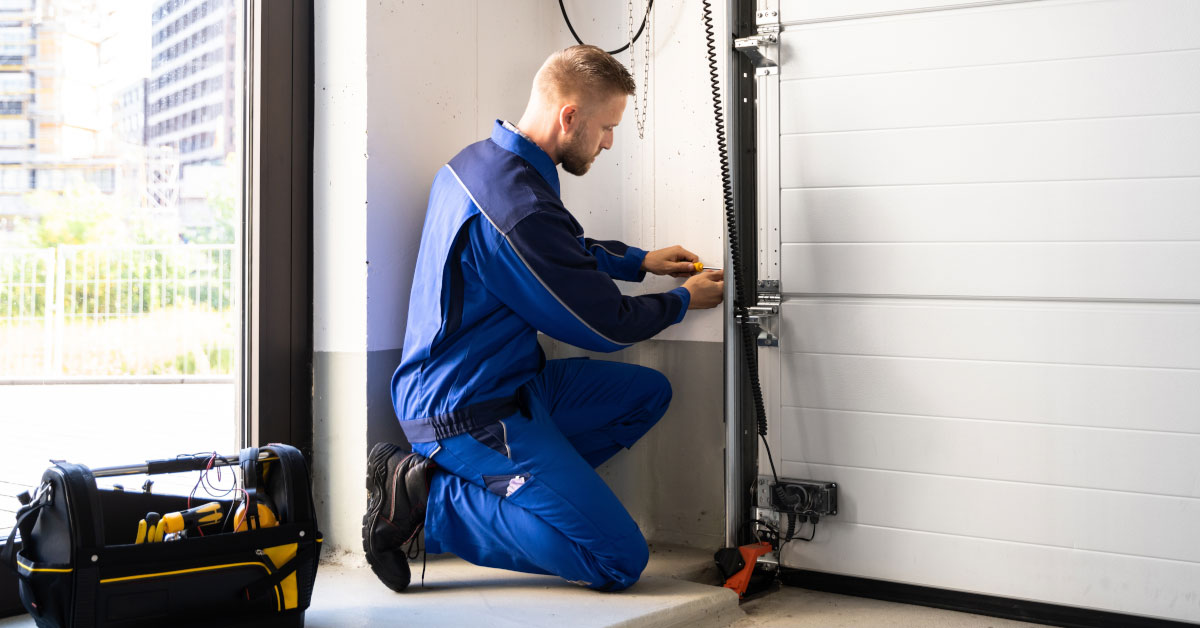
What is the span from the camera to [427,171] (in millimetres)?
2961

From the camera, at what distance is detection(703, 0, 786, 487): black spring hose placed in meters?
2.85

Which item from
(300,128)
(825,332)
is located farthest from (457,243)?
(825,332)

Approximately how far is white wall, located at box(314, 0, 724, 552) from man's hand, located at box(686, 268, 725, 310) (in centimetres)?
14

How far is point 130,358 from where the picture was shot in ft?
8.46

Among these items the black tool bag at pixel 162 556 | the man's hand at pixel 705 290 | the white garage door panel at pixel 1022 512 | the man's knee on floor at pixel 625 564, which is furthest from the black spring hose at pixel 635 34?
the black tool bag at pixel 162 556

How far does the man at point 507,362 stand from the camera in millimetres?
2506

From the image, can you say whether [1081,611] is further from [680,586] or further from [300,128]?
[300,128]

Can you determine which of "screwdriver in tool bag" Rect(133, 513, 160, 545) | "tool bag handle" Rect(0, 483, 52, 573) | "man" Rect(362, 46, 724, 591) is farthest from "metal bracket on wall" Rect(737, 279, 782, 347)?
"tool bag handle" Rect(0, 483, 52, 573)

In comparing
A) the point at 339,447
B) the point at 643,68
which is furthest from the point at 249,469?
the point at 643,68

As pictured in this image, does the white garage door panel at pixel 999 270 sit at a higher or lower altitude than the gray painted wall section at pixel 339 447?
higher

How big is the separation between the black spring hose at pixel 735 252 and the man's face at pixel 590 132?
12.9 inches

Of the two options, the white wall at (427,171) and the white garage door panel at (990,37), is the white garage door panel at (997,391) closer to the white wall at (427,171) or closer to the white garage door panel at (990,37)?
the white wall at (427,171)

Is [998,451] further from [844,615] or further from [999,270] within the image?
[844,615]

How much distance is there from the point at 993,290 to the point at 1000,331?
12 centimetres
